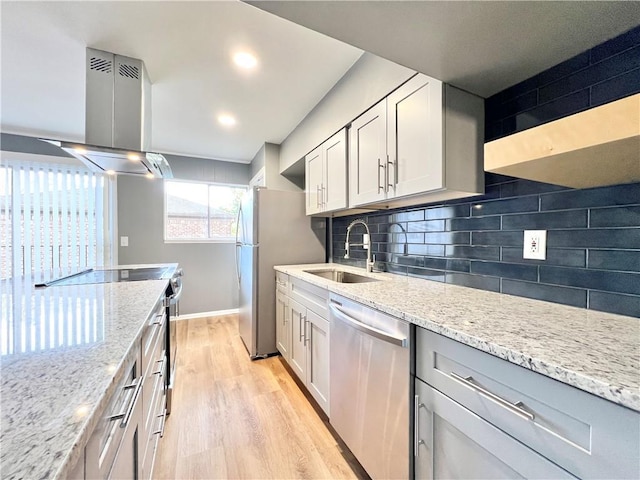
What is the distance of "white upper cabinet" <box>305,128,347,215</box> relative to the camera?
2.02 meters

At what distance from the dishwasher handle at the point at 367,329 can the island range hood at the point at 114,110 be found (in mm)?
1648

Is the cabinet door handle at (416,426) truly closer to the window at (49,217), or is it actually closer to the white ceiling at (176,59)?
the white ceiling at (176,59)

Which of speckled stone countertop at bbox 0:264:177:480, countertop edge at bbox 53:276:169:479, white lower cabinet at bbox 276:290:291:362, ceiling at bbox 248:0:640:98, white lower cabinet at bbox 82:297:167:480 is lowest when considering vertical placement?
white lower cabinet at bbox 276:290:291:362

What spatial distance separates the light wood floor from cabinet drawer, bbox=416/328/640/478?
988mm

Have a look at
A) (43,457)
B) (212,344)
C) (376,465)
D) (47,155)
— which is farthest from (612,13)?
(47,155)

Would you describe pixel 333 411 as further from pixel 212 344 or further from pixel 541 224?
pixel 212 344

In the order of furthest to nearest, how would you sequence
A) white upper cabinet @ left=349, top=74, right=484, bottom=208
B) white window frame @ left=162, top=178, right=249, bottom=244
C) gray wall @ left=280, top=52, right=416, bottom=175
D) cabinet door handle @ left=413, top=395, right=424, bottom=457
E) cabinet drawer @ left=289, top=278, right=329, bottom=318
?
white window frame @ left=162, top=178, right=249, bottom=244 < cabinet drawer @ left=289, top=278, right=329, bottom=318 < gray wall @ left=280, top=52, right=416, bottom=175 < white upper cabinet @ left=349, top=74, right=484, bottom=208 < cabinet door handle @ left=413, top=395, right=424, bottom=457

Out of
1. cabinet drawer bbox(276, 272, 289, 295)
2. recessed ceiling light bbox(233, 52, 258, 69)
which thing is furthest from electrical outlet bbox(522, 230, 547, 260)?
recessed ceiling light bbox(233, 52, 258, 69)

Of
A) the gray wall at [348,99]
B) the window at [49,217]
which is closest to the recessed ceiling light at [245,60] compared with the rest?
the gray wall at [348,99]

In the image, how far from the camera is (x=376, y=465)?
3.80 feet

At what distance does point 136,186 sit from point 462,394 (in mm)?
4293

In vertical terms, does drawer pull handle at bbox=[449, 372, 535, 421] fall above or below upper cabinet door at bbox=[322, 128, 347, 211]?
below

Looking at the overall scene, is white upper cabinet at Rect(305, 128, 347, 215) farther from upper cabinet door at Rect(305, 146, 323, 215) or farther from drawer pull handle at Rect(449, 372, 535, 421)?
drawer pull handle at Rect(449, 372, 535, 421)

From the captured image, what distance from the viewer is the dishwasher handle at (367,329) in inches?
39.9
